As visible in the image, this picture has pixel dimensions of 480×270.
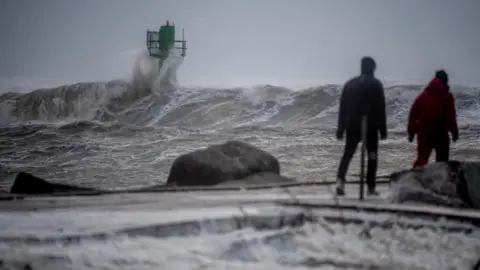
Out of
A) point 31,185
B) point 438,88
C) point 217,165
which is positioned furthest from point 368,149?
point 31,185

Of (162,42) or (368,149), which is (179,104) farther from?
(368,149)

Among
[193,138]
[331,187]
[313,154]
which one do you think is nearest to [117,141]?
[193,138]

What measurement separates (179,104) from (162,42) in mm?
6491

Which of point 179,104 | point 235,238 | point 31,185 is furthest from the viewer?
point 179,104

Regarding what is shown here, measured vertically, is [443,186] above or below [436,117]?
below

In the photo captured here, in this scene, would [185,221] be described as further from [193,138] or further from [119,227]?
[193,138]

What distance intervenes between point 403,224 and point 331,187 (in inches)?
104

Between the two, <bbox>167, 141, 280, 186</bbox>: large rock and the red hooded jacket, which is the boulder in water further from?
the red hooded jacket

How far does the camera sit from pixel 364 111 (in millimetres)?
5762

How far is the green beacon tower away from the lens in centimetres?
4347

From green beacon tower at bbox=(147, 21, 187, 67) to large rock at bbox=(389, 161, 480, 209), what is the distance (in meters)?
39.1

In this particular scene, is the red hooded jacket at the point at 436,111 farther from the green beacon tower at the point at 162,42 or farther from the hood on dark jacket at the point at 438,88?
the green beacon tower at the point at 162,42

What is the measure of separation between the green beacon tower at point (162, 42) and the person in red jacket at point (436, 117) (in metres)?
37.8

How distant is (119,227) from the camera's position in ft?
13.2
